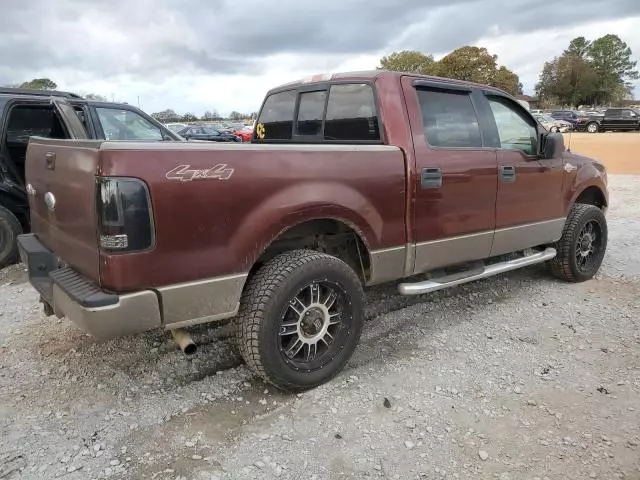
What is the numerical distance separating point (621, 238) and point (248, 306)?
6.11 meters

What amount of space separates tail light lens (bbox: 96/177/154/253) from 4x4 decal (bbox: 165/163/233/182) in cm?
16

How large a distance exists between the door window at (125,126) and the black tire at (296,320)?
453cm

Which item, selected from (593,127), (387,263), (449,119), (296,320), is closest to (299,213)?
(296,320)

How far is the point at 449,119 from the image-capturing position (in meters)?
4.09

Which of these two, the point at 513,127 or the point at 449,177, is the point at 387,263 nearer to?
the point at 449,177

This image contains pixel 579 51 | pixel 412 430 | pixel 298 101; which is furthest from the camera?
pixel 579 51

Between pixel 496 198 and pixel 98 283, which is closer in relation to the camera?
pixel 98 283

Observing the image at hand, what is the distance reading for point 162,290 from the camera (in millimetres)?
2697

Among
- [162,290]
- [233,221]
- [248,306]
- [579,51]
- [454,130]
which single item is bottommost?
[248,306]

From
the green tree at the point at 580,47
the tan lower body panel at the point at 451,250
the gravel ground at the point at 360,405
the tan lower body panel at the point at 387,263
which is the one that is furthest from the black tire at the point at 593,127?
the green tree at the point at 580,47

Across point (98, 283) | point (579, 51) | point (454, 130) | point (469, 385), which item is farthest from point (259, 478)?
point (579, 51)

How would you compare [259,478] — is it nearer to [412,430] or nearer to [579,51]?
[412,430]

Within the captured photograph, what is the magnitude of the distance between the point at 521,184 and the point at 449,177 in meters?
0.99

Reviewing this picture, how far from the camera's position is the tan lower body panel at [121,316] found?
2.59 m
